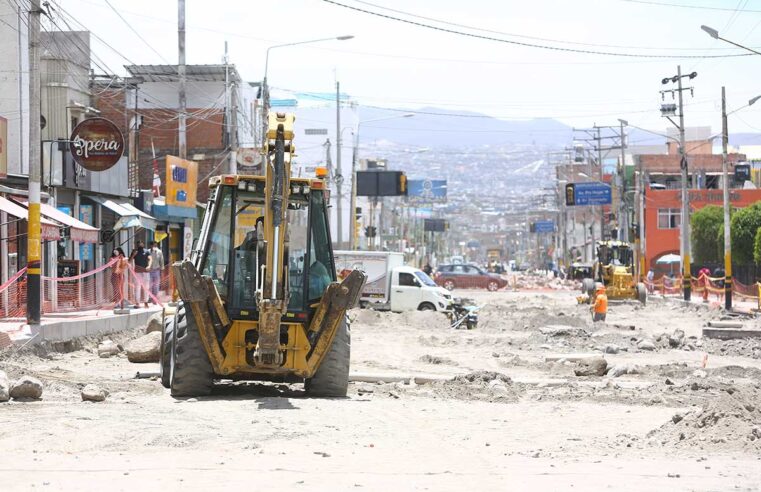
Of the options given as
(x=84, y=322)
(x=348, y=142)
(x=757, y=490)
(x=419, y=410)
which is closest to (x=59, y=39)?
(x=84, y=322)

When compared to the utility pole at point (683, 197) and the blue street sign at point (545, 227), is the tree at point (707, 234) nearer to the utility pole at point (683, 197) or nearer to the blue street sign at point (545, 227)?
the utility pole at point (683, 197)

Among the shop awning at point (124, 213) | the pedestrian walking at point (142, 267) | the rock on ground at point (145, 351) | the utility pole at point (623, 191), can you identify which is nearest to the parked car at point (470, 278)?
the utility pole at point (623, 191)

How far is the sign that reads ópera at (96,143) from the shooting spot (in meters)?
28.4

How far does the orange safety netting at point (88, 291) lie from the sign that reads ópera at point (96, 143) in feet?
8.80

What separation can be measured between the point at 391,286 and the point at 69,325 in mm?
17989

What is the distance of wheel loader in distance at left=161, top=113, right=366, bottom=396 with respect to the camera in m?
13.3

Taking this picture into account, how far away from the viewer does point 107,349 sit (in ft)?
69.3

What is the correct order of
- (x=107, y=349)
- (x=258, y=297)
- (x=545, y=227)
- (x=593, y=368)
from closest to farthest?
(x=258, y=297) → (x=593, y=368) → (x=107, y=349) → (x=545, y=227)

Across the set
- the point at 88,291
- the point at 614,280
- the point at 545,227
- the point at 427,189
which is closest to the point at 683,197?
the point at 614,280

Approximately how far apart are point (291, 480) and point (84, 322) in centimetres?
1485

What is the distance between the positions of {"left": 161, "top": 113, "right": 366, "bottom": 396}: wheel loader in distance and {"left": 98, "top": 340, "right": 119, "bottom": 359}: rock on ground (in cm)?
671

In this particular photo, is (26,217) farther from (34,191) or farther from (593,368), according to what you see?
Result: (593,368)

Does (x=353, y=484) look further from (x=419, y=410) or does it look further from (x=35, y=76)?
(x=35, y=76)

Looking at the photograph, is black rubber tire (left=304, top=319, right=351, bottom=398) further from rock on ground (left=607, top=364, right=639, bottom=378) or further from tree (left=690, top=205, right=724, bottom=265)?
tree (left=690, top=205, right=724, bottom=265)
